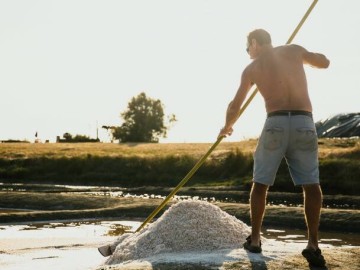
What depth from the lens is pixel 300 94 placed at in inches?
187

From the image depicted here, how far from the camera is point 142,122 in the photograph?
218 ft

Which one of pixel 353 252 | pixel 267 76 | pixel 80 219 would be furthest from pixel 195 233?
pixel 80 219

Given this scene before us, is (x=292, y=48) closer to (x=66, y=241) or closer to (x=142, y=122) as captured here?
(x=66, y=241)

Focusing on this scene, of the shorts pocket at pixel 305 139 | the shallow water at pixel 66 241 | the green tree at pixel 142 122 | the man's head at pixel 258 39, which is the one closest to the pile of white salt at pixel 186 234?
the shallow water at pixel 66 241

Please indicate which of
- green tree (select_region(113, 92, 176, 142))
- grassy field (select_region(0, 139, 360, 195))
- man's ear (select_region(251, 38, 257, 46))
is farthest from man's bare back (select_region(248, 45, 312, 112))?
green tree (select_region(113, 92, 176, 142))

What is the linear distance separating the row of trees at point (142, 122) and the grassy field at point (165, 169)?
98.6ft

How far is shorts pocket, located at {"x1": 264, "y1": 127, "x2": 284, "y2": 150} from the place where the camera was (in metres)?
4.68

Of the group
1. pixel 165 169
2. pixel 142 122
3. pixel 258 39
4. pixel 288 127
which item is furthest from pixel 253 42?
pixel 142 122

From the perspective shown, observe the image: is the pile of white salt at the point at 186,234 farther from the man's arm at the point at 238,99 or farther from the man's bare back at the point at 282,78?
the man's bare back at the point at 282,78

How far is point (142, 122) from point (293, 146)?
6183cm

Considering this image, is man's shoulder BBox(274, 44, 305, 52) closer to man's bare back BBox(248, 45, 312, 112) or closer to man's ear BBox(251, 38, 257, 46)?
man's bare back BBox(248, 45, 312, 112)

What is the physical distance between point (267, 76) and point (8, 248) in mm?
5150

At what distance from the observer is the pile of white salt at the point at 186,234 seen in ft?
18.7

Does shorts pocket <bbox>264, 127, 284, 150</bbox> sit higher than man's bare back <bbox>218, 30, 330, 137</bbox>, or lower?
lower
